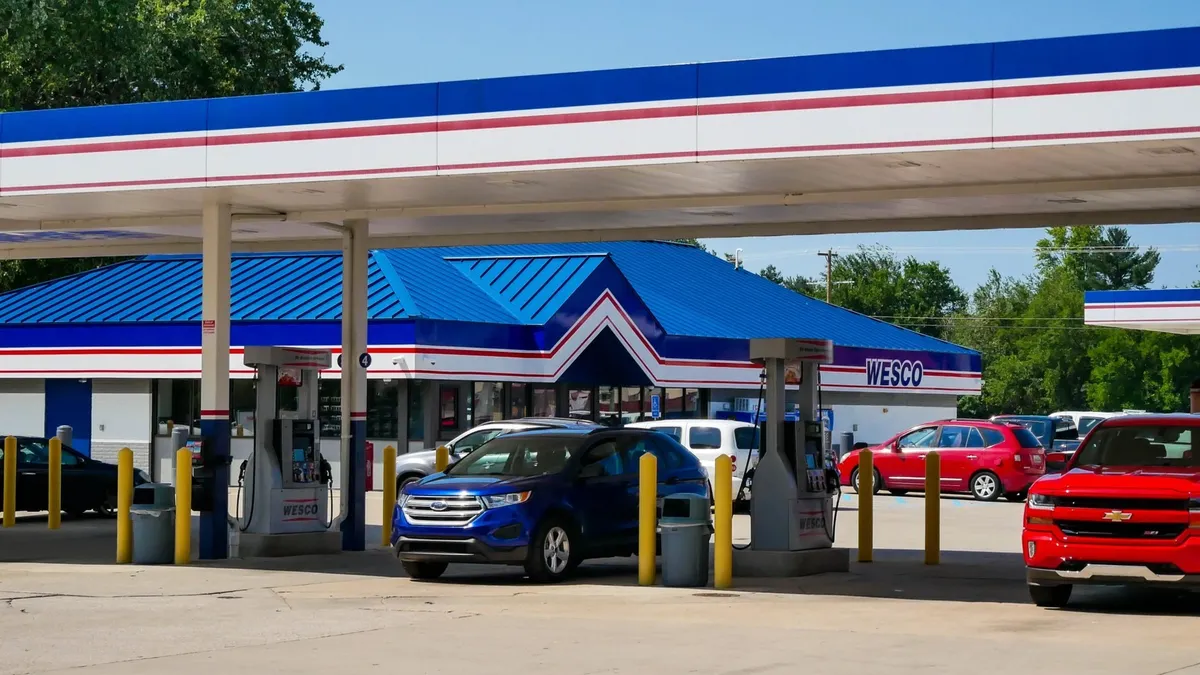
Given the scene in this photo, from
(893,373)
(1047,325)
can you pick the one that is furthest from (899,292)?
(893,373)

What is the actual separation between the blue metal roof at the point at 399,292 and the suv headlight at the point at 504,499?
16267mm

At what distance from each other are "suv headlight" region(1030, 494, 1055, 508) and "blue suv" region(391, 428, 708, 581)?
4912 millimetres

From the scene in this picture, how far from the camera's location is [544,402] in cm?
3744

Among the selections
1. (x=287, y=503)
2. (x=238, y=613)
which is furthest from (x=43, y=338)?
(x=238, y=613)

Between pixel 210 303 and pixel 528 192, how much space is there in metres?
3.88

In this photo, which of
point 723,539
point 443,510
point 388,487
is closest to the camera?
point 723,539

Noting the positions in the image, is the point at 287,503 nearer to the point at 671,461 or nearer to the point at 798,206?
the point at 671,461

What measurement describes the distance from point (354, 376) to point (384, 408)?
47.3 ft

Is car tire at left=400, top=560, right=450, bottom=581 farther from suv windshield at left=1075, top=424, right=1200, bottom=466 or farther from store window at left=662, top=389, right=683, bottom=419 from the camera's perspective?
store window at left=662, top=389, right=683, bottom=419

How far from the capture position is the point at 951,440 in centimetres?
3266

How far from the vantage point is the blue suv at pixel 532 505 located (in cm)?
1633

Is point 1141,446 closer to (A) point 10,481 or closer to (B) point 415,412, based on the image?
(A) point 10,481

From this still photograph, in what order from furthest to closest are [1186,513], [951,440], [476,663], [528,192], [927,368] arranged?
[927,368]
[951,440]
[528,192]
[1186,513]
[476,663]

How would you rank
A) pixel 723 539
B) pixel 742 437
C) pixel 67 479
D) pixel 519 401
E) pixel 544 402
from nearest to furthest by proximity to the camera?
pixel 723 539 → pixel 67 479 → pixel 742 437 → pixel 519 401 → pixel 544 402
